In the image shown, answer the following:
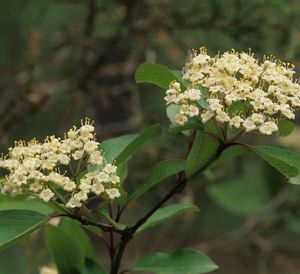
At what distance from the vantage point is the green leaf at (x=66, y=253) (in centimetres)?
111

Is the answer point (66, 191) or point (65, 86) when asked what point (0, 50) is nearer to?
point (65, 86)

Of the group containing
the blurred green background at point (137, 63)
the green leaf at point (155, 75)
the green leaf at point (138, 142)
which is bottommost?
the green leaf at point (138, 142)

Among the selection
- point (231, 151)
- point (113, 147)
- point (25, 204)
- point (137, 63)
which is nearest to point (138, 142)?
point (113, 147)

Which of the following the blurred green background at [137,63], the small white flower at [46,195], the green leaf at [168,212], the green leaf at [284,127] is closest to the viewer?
the small white flower at [46,195]

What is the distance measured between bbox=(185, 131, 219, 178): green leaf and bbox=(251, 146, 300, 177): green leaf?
0.23 feet

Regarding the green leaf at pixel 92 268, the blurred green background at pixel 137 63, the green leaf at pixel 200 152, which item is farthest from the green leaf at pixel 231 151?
the blurred green background at pixel 137 63

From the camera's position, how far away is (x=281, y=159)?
100 cm

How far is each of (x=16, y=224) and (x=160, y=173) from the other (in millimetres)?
238

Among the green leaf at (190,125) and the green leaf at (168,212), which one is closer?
the green leaf at (190,125)

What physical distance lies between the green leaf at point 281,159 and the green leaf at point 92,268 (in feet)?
1.11

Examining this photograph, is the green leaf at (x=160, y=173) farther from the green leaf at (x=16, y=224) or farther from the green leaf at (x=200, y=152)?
the green leaf at (x=16, y=224)

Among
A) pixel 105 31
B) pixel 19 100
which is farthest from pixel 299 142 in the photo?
pixel 19 100

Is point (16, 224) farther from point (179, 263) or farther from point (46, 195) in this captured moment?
point (179, 263)

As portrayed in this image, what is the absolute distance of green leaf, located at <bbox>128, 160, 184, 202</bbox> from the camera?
1047 millimetres
